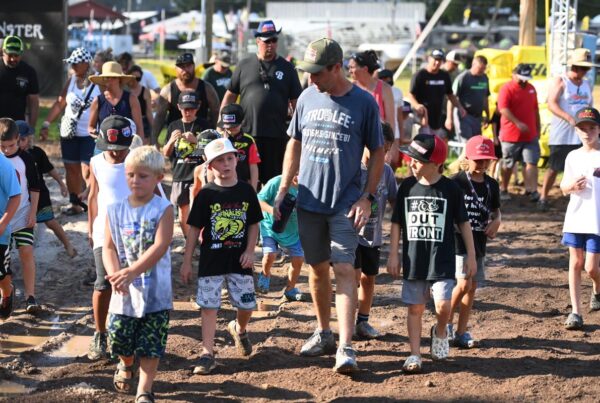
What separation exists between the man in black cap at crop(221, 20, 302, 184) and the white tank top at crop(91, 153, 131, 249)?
3373 millimetres

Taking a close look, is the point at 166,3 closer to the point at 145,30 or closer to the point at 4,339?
the point at 145,30

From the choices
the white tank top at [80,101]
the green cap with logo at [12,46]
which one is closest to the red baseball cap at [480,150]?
the white tank top at [80,101]

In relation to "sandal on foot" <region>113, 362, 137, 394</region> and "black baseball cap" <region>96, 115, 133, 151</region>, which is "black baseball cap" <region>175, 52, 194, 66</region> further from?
"sandal on foot" <region>113, 362, 137, 394</region>

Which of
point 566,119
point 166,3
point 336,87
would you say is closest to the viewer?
point 336,87

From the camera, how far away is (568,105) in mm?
13273

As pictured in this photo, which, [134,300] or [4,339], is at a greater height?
[134,300]

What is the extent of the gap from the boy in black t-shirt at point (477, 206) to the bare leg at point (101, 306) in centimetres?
253

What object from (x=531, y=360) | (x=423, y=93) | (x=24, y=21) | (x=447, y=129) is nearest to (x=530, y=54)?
(x=447, y=129)

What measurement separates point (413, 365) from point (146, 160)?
7.54 ft

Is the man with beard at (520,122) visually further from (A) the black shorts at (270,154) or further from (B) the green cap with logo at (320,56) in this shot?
(B) the green cap with logo at (320,56)

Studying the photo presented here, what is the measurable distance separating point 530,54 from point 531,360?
15.8m

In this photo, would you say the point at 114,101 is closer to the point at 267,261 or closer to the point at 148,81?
the point at 267,261

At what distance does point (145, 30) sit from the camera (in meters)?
78.2

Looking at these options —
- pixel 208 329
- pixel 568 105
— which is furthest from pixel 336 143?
pixel 568 105
